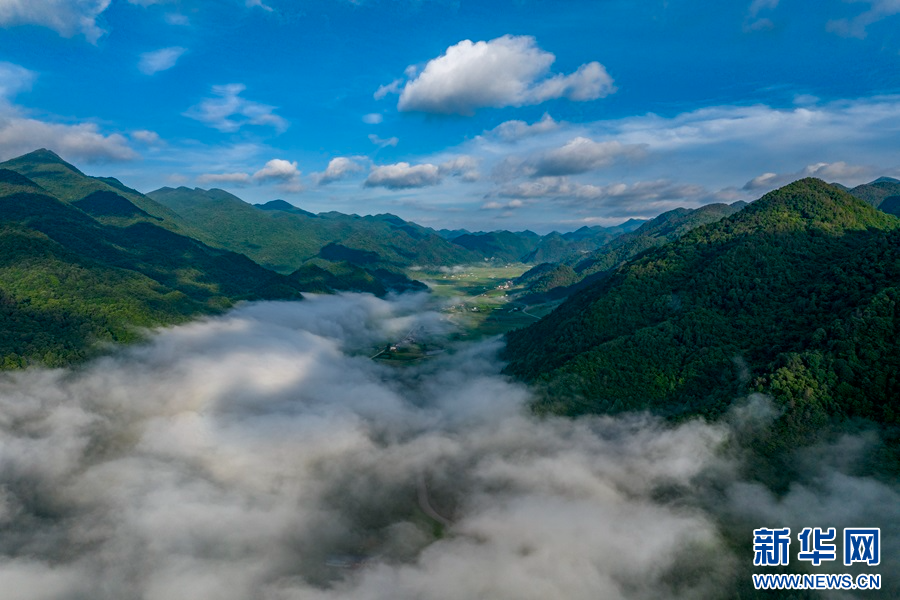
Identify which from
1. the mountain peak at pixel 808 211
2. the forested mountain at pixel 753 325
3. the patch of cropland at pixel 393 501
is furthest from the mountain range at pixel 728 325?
the patch of cropland at pixel 393 501

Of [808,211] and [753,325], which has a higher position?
[808,211]

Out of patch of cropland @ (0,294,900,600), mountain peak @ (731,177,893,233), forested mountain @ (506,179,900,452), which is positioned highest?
mountain peak @ (731,177,893,233)

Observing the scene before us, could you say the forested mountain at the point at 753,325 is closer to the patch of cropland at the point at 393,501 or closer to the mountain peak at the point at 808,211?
the mountain peak at the point at 808,211

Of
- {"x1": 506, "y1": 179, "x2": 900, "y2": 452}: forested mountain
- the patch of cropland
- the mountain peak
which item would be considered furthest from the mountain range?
the patch of cropland

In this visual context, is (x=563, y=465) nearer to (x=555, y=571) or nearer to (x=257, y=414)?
(x=555, y=571)

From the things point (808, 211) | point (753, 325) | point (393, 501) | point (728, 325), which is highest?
point (808, 211)

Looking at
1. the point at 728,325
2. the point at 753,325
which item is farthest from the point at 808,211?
the point at 728,325

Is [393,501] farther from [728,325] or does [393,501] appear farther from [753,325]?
[753,325]

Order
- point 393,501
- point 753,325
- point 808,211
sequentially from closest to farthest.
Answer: point 393,501, point 753,325, point 808,211

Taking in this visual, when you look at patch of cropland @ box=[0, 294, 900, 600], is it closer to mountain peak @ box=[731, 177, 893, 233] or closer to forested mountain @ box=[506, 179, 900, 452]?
forested mountain @ box=[506, 179, 900, 452]
